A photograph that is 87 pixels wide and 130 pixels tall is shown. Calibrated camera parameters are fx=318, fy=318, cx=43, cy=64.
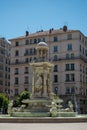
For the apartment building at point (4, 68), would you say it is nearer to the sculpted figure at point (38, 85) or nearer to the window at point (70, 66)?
the window at point (70, 66)

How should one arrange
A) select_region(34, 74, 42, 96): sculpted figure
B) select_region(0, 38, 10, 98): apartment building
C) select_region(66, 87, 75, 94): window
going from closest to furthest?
select_region(34, 74, 42, 96): sculpted figure < select_region(66, 87, 75, 94): window < select_region(0, 38, 10, 98): apartment building

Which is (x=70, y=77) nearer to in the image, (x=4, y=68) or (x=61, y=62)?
(x=61, y=62)

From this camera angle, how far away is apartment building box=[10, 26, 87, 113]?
8650 cm

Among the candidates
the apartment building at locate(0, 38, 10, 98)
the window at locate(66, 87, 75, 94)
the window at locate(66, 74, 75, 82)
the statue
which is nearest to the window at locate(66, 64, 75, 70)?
the window at locate(66, 74, 75, 82)

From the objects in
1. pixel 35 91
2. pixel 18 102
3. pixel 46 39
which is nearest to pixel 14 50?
pixel 46 39

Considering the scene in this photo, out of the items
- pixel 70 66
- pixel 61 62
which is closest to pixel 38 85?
pixel 70 66

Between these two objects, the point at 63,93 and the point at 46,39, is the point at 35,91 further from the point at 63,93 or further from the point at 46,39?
the point at 46,39

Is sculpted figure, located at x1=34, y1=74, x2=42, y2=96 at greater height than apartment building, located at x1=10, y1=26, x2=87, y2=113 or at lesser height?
lesser

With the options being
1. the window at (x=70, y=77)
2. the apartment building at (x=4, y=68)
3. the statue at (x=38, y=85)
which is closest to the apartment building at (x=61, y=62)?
the window at (x=70, y=77)

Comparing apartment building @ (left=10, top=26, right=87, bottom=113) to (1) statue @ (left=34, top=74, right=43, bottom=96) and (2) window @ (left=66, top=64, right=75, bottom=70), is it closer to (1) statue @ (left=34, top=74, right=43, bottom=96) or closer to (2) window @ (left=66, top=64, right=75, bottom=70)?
(2) window @ (left=66, top=64, right=75, bottom=70)

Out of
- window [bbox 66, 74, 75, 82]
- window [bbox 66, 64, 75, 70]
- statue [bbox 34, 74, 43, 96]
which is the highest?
window [bbox 66, 64, 75, 70]

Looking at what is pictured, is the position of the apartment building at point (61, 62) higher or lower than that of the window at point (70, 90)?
higher

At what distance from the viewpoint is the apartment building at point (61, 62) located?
86.5m

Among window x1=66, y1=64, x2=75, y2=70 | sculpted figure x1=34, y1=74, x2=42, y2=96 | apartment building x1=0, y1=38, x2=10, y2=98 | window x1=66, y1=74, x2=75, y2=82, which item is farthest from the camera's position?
apartment building x1=0, y1=38, x2=10, y2=98
